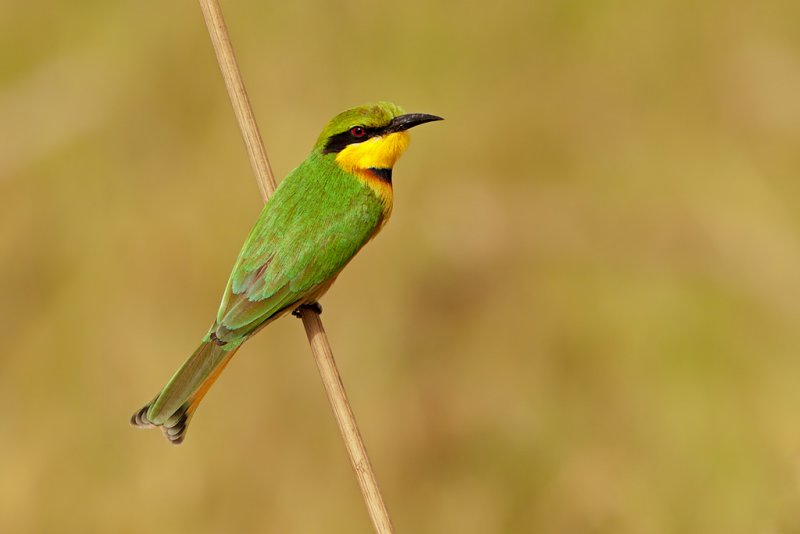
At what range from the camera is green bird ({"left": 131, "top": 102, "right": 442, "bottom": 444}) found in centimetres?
280

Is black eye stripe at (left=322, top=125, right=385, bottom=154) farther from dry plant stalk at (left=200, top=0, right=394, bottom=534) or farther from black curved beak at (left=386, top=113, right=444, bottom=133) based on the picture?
dry plant stalk at (left=200, top=0, right=394, bottom=534)

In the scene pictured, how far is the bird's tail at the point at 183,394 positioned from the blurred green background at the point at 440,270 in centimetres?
137

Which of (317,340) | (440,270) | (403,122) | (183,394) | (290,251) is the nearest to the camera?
(317,340)

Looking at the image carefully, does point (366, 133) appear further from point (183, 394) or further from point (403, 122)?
point (183, 394)

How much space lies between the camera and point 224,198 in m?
4.70

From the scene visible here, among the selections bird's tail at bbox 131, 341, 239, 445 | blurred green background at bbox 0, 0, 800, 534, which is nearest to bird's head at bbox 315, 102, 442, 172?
bird's tail at bbox 131, 341, 239, 445

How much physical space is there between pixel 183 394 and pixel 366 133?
3.06ft

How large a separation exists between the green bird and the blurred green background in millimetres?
1331

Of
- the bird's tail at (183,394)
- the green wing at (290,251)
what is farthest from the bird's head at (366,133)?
the bird's tail at (183,394)

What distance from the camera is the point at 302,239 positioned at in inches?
115

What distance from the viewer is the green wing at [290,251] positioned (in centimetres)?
285

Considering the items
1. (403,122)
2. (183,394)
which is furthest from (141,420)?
(403,122)

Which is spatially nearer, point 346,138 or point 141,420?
point 141,420

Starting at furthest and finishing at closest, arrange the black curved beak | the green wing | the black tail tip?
the black curved beak → the green wing → the black tail tip
